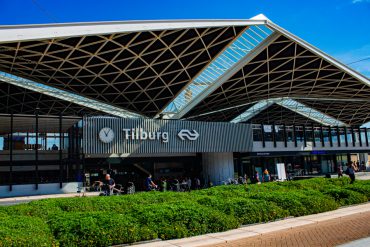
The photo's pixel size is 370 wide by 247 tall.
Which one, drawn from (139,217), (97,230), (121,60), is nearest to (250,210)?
(139,217)

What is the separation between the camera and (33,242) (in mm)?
7371

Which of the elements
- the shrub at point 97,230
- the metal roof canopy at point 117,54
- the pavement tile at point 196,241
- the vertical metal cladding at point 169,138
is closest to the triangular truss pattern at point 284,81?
the metal roof canopy at point 117,54

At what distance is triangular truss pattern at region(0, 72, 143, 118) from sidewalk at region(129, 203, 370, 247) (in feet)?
110

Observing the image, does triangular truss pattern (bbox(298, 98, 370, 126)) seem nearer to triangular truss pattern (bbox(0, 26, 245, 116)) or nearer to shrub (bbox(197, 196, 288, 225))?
triangular truss pattern (bbox(0, 26, 245, 116))

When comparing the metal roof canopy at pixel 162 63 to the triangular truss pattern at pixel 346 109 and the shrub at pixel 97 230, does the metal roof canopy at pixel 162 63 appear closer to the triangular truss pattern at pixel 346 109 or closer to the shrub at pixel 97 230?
the triangular truss pattern at pixel 346 109

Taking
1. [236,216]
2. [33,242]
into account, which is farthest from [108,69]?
[33,242]

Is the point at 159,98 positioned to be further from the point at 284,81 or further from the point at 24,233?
the point at 24,233

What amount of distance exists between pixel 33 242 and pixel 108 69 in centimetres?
2818

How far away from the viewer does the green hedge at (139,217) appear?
8227mm

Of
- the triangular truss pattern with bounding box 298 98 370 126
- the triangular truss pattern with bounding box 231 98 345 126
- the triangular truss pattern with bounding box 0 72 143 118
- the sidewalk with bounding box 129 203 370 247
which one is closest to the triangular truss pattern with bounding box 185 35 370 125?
the triangular truss pattern with bounding box 231 98 345 126

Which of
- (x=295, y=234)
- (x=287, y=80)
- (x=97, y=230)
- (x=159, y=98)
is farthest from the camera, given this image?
(x=159, y=98)

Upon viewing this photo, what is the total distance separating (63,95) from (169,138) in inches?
610

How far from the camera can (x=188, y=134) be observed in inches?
1369

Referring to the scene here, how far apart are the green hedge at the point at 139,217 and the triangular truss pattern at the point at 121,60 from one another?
15908 mm
